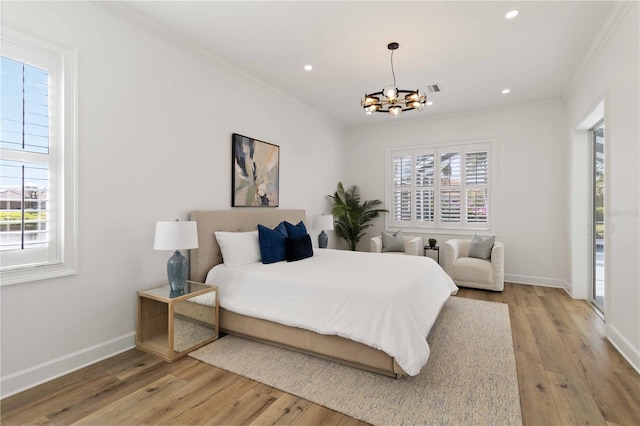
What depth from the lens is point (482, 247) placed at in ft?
16.6

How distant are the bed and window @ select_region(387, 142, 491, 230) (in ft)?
7.44

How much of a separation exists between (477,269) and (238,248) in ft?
11.6

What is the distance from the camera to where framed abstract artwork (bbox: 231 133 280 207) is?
3.94 metres

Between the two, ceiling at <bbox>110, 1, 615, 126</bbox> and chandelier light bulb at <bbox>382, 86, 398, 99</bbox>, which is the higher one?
ceiling at <bbox>110, 1, 615, 126</bbox>

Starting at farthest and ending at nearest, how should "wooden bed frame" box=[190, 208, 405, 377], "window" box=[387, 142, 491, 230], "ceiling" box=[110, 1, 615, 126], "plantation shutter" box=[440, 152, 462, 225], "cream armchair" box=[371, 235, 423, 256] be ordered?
1. "plantation shutter" box=[440, 152, 462, 225]
2. "window" box=[387, 142, 491, 230]
3. "cream armchair" box=[371, 235, 423, 256]
4. "ceiling" box=[110, 1, 615, 126]
5. "wooden bed frame" box=[190, 208, 405, 377]

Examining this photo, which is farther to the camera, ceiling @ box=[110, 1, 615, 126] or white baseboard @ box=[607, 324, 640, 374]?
ceiling @ box=[110, 1, 615, 126]

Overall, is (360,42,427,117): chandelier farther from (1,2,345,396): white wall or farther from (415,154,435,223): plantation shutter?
(415,154,435,223): plantation shutter

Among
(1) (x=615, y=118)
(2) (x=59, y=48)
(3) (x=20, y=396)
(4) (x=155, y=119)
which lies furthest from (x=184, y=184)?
(1) (x=615, y=118)

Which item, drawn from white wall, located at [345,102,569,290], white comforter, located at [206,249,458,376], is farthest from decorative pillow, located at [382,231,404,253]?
white comforter, located at [206,249,458,376]

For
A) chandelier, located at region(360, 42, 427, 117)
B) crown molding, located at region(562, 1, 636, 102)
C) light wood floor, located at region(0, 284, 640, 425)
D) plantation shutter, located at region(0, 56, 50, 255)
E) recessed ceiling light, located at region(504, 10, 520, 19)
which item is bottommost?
light wood floor, located at region(0, 284, 640, 425)

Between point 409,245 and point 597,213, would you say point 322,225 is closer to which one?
point 409,245

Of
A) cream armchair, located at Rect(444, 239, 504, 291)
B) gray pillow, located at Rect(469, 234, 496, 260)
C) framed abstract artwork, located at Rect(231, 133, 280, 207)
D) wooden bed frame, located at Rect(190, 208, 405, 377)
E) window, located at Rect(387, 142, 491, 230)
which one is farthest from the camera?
window, located at Rect(387, 142, 491, 230)

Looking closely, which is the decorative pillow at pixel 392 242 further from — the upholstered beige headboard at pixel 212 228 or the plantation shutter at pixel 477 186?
the upholstered beige headboard at pixel 212 228

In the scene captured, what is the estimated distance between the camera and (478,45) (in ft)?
10.9
